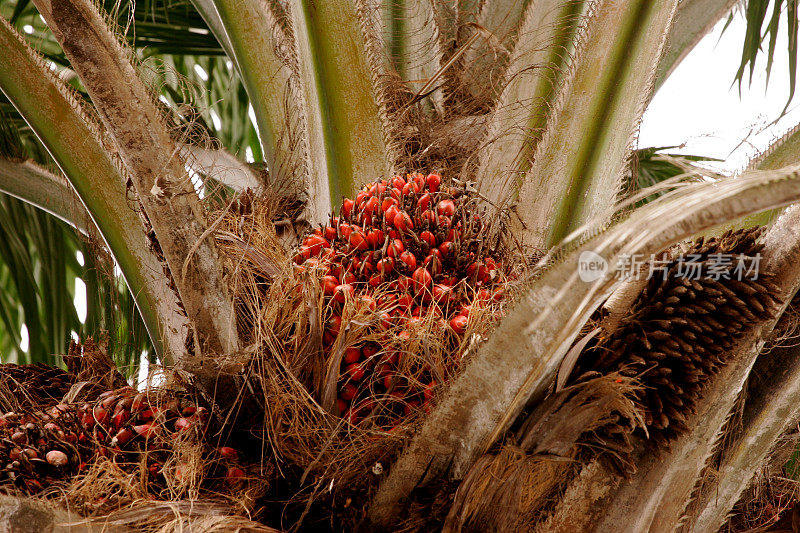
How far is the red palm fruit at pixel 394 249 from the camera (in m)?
1.36

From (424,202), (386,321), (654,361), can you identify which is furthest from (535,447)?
(424,202)

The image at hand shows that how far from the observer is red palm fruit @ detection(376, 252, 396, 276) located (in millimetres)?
1347

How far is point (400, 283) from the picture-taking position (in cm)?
133

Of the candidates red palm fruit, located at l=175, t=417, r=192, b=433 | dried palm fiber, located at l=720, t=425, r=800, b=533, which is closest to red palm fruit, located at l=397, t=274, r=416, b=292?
red palm fruit, located at l=175, t=417, r=192, b=433

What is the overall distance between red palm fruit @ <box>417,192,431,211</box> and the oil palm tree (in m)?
0.11

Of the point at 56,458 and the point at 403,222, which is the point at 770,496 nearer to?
the point at 403,222

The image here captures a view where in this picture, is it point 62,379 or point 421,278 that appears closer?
point 421,278

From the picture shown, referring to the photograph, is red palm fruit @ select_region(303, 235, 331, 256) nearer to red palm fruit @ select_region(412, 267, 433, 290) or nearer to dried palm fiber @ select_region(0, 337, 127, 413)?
red palm fruit @ select_region(412, 267, 433, 290)

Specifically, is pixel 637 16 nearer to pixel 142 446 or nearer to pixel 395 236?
pixel 395 236

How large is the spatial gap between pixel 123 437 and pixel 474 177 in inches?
40.1

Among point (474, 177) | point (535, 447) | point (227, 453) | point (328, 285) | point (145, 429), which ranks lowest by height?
point (535, 447)

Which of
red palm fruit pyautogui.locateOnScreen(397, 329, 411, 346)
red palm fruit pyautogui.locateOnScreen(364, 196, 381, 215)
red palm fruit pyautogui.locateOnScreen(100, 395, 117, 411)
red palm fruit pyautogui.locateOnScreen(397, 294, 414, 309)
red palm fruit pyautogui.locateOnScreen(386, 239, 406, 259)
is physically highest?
red palm fruit pyautogui.locateOnScreen(364, 196, 381, 215)

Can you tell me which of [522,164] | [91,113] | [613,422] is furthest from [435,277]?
[91,113]

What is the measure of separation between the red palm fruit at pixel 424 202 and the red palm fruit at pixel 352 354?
337 millimetres
